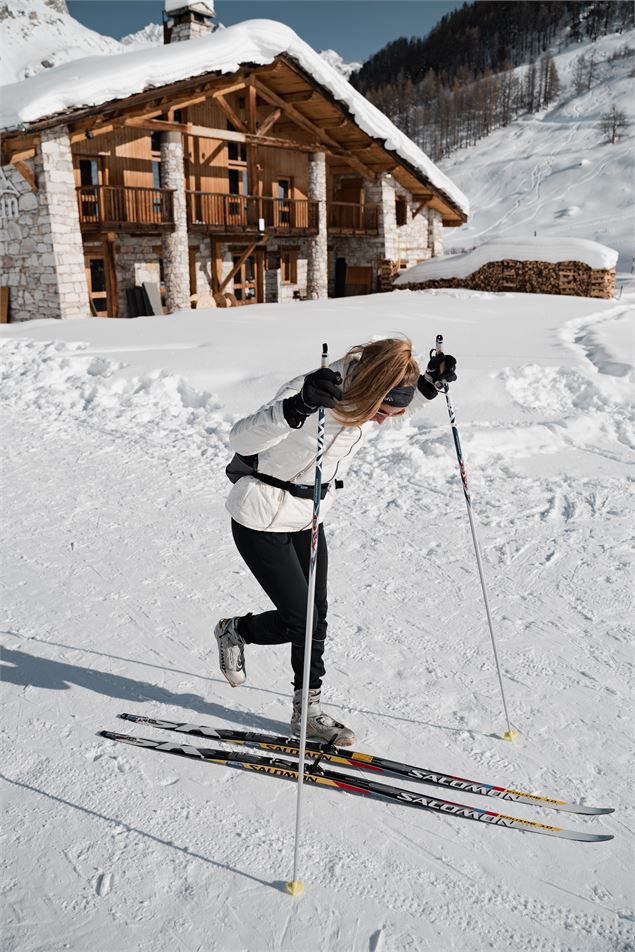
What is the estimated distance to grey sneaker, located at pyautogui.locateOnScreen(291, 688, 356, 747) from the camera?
114 inches

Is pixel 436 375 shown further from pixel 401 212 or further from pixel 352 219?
pixel 401 212

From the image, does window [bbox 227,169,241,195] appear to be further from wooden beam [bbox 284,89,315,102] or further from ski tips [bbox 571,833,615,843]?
ski tips [bbox 571,833,615,843]

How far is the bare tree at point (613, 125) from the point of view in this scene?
66356 millimetres

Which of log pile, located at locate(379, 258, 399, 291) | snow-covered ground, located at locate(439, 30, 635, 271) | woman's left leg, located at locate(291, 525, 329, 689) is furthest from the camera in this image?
snow-covered ground, located at locate(439, 30, 635, 271)

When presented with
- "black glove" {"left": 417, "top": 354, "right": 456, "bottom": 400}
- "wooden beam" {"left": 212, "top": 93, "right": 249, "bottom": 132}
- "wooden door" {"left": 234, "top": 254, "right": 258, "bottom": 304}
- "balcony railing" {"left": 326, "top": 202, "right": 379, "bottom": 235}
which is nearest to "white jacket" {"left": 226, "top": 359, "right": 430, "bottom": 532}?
"black glove" {"left": 417, "top": 354, "right": 456, "bottom": 400}

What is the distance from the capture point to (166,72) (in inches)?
559

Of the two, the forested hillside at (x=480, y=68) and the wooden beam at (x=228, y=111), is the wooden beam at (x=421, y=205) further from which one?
the forested hillside at (x=480, y=68)

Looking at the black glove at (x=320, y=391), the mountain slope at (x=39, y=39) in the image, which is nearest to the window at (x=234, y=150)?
the black glove at (x=320, y=391)

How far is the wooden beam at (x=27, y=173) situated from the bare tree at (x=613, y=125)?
66663 millimetres

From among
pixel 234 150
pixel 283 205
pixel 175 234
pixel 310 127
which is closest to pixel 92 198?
pixel 175 234

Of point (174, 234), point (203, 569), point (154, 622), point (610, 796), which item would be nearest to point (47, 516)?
point (203, 569)

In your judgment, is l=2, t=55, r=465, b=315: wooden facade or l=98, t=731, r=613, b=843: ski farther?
l=2, t=55, r=465, b=315: wooden facade

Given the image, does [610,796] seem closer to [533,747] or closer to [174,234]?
[533,747]

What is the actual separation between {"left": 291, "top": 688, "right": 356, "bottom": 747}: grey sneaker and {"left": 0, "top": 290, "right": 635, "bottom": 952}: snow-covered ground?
12cm
